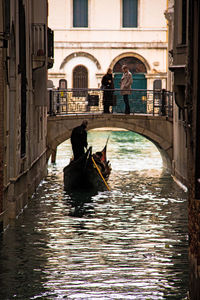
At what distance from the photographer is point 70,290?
9.47m

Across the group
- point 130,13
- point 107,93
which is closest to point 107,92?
point 107,93


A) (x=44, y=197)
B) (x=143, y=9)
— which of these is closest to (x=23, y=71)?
(x=44, y=197)

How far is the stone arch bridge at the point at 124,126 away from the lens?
2264 centimetres

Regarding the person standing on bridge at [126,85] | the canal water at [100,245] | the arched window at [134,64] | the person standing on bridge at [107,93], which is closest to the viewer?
the canal water at [100,245]

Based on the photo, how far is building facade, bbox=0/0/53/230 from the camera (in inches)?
484

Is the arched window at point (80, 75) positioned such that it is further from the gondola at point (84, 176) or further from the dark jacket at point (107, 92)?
the gondola at point (84, 176)

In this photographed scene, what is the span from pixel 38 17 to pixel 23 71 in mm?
2668

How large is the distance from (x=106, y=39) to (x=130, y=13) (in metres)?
1.84

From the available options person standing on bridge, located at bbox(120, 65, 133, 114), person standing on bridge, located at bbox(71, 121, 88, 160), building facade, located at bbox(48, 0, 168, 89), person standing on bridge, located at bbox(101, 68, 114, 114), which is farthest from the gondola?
building facade, located at bbox(48, 0, 168, 89)

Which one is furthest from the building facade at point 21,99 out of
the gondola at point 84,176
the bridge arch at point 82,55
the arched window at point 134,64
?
the arched window at point 134,64

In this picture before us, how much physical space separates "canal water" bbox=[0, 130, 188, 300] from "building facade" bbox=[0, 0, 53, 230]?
0.58 metres

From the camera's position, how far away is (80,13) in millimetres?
39781

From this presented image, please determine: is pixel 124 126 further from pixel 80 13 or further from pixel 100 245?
pixel 80 13

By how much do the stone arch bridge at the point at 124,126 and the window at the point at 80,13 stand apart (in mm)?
17381
